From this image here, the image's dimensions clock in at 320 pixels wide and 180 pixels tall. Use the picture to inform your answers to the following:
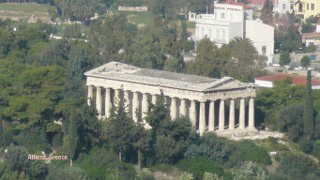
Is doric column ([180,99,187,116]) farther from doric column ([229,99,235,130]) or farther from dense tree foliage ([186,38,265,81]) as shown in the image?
dense tree foliage ([186,38,265,81])

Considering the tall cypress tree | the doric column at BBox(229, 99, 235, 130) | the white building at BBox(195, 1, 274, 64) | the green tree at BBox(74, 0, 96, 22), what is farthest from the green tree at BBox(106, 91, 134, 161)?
the green tree at BBox(74, 0, 96, 22)

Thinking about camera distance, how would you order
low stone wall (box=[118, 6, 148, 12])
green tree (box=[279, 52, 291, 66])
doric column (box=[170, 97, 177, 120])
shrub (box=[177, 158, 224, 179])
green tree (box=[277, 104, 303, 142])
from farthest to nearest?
low stone wall (box=[118, 6, 148, 12]) < green tree (box=[279, 52, 291, 66]) < doric column (box=[170, 97, 177, 120]) < green tree (box=[277, 104, 303, 142]) < shrub (box=[177, 158, 224, 179])

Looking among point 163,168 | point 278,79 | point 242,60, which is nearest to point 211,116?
point 163,168

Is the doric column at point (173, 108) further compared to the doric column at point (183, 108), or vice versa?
the doric column at point (173, 108)

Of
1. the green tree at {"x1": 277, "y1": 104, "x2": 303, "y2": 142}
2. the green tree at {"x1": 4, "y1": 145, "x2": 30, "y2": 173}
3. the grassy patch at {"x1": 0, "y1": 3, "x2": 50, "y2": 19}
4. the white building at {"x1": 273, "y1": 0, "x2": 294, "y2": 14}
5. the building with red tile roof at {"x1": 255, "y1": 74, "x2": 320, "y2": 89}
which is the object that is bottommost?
the green tree at {"x1": 4, "y1": 145, "x2": 30, "y2": 173}

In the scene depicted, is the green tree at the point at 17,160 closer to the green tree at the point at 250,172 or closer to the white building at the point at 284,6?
the green tree at the point at 250,172

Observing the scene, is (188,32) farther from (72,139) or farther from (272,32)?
(72,139)

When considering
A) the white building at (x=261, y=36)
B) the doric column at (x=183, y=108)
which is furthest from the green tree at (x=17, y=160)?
the white building at (x=261, y=36)

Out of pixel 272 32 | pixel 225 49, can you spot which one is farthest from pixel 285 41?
pixel 225 49
